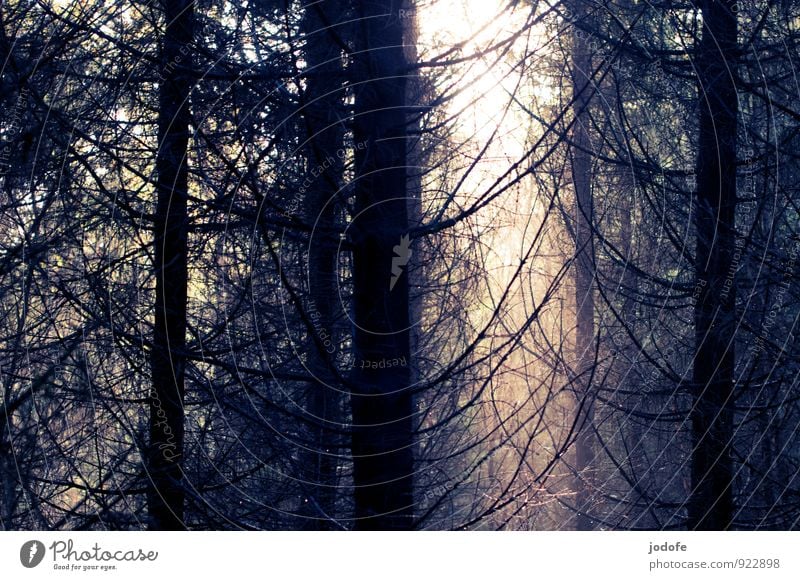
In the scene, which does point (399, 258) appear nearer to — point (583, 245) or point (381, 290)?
point (381, 290)

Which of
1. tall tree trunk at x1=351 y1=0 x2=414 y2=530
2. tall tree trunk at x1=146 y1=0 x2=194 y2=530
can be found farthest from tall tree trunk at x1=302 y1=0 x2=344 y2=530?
tall tree trunk at x1=146 y1=0 x2=194 y2=530

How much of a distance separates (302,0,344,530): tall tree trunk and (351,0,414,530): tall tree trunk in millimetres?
152

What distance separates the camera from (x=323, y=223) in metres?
4.83

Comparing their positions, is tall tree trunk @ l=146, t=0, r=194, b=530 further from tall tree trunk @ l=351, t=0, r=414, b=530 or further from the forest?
tall tree trunk @ l=351, t=0, r=414, b=530

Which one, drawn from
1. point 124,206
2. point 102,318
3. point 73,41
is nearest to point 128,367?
point 102,318

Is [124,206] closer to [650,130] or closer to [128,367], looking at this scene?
[128,367]

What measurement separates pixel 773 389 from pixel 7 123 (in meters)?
5.32

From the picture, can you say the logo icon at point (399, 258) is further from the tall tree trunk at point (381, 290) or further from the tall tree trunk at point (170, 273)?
the tall tree trunk at point (170, 273)

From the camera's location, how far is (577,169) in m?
6.04

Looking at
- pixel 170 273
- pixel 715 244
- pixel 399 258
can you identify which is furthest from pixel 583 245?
pixel 170 273
